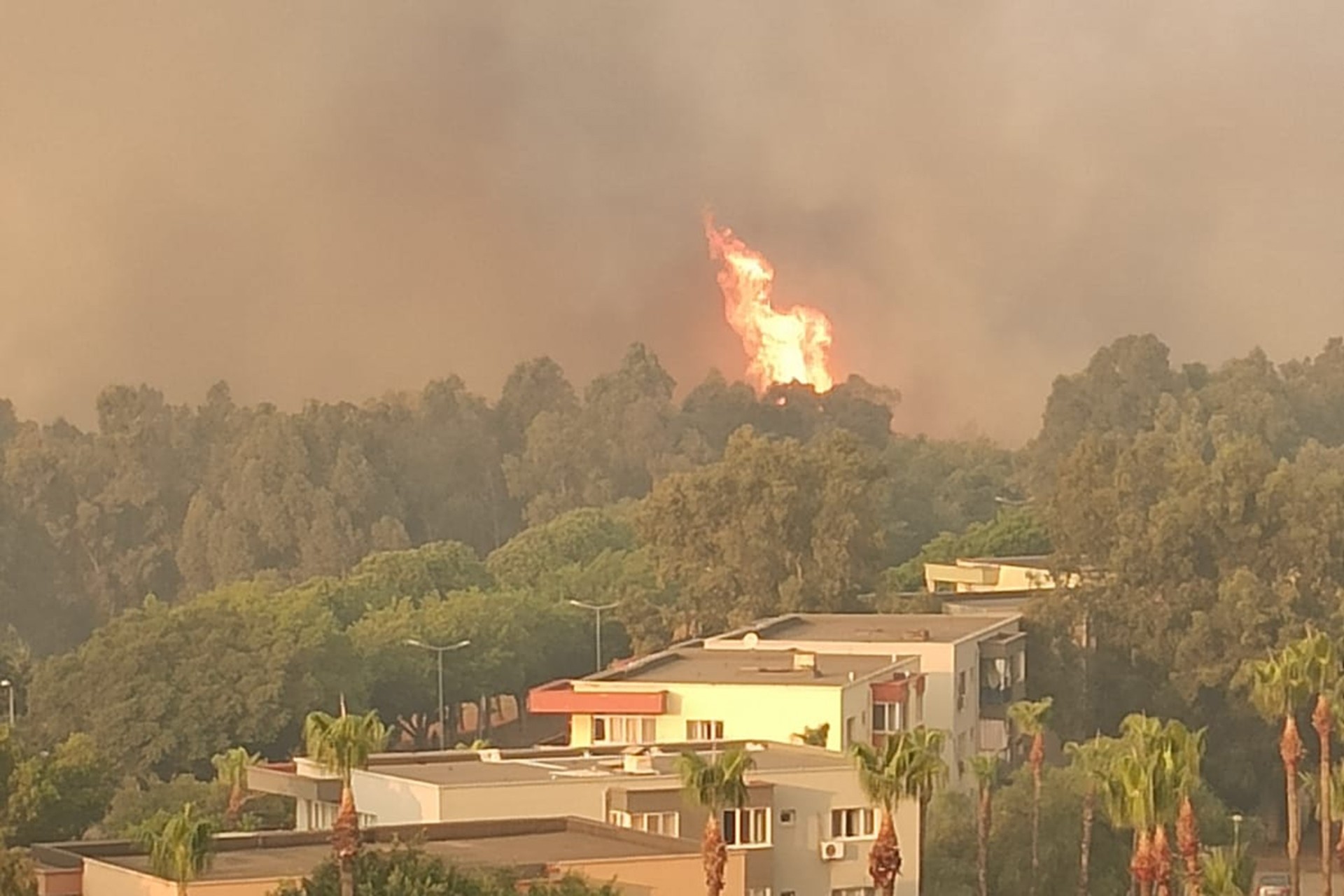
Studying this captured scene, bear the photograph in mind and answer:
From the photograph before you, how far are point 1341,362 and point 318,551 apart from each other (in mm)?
59165

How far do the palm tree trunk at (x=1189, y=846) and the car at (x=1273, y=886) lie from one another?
1649cm

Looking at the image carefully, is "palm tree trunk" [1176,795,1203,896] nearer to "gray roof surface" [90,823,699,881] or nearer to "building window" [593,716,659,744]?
"gray roof surface" [90,823,699,881]

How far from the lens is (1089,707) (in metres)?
74.7

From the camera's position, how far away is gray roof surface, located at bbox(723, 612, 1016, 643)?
69250 mm

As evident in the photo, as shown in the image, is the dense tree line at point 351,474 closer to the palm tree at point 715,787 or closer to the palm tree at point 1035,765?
the palm tree at point 1035,765

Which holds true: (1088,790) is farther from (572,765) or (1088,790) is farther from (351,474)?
(351,474)

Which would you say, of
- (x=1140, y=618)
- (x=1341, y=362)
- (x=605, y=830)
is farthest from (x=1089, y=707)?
(x=1341, y=362)

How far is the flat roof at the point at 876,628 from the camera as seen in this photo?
69.1 metres

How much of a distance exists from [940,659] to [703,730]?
28.4ft

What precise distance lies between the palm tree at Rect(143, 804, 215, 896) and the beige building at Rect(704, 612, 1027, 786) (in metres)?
22.3

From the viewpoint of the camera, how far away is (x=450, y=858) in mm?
39688

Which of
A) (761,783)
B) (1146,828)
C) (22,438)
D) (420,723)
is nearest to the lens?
(1146,828)

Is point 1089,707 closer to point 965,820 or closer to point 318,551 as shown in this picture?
point 965,820

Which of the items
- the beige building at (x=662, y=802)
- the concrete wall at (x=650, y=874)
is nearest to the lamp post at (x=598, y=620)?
the beige building at (x=662, y=802)
